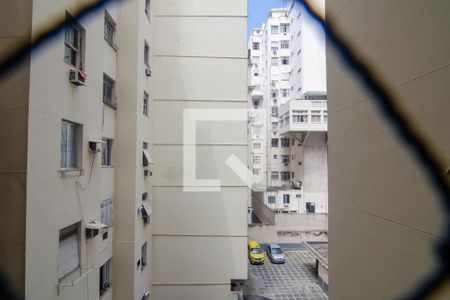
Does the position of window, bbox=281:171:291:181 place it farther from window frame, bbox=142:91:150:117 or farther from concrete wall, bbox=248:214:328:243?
window frame, bbox=142:91:150:117

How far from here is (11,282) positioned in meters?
2.23

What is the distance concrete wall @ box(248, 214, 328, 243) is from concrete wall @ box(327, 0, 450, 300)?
1192 centimetres

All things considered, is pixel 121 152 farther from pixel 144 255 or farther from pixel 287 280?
pixel 287 280

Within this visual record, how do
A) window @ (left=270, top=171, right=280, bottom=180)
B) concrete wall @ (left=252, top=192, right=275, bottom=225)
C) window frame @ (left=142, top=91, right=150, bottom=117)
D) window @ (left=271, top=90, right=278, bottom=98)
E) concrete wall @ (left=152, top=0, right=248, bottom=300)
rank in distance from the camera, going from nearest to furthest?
1. window frame @ (left=142, top=91, right=150, bottom=117)
2. concrete wall @ (left=152, top=0, right=248, bottom=300)
3. concrete wall @ (left=252, top=192, right=275, bottom=225)
4. window @ (left=270, top=171, right=280, bottom=180)
5. window @ (left=271, top=90, right=278, bottom=98)

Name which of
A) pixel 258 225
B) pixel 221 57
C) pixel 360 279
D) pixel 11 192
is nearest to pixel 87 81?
pixel 11 192

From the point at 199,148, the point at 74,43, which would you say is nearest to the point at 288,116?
the point at 199,148

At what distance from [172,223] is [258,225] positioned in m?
8.17

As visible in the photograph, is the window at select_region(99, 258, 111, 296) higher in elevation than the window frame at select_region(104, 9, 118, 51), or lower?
lower

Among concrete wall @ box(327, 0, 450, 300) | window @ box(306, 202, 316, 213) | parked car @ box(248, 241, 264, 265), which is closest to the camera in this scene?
concrete wall @ box(327, 0, 450, 300)

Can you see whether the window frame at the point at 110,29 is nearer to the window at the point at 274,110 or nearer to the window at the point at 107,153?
the window at the point at 107,153

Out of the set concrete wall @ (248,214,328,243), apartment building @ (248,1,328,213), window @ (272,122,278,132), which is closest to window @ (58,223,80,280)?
concrete wall @ (248,214,328,243)

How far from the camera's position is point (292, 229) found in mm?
14125

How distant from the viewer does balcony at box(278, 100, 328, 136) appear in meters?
16.5

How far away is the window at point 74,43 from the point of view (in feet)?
10.2
